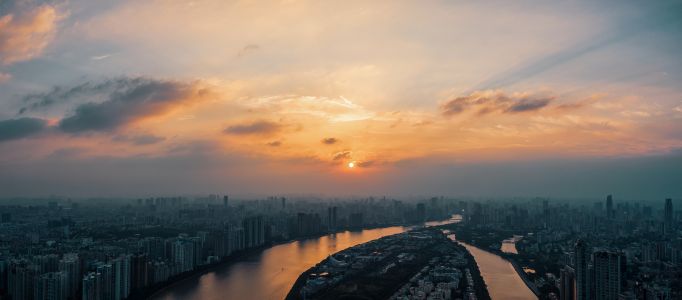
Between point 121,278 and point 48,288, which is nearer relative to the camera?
point 48,288

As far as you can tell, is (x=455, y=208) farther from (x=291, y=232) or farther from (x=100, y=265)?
(x=100, y=265)

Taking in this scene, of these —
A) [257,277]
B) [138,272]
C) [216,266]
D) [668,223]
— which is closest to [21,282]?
[138,272]

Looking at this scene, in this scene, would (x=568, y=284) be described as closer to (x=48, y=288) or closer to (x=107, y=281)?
(x=107, y=281)

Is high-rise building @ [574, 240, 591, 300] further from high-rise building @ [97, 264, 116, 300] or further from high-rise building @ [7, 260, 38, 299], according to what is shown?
high-rise building @ [7, 260, 38, 299]

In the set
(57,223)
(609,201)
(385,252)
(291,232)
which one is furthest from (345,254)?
(609,201)

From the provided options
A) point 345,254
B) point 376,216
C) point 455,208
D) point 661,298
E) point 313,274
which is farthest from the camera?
point 455,208

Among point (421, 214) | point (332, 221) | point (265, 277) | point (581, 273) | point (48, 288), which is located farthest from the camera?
point (421, 214)

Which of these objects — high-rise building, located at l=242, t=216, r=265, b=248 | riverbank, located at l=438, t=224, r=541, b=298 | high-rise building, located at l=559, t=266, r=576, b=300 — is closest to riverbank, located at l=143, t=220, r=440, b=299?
high-rise building, located at l=242, t=216, r=265, b=248

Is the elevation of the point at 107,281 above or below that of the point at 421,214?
above
